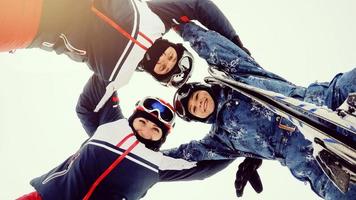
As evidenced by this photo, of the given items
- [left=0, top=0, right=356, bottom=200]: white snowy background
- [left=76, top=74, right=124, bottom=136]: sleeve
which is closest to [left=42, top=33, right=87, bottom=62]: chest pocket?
[left=76, top=74, right=124, bottom=136]: sleeve

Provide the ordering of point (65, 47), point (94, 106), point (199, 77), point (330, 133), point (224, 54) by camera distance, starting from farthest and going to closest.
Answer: point (199, 77) → point (94, 106) → point (224, 54) → point (65, 47) → point (330, 133)

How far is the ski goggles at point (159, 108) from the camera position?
1777 mm

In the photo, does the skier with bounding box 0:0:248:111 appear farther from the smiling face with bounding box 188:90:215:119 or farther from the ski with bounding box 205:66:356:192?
the ski with bounding box 205:66:356:192

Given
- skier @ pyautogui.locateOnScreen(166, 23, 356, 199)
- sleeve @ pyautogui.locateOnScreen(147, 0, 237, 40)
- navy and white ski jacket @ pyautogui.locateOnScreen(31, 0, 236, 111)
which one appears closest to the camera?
skier @ pyautogui.locateOnScreen(166, 23, 356, 199)

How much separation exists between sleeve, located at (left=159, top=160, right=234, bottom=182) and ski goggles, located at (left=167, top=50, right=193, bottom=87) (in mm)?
417

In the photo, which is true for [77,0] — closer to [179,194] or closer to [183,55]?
[183,55]

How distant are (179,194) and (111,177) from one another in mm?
2494

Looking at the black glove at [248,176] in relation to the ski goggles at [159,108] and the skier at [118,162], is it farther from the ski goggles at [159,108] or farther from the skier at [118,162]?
the ski goggles at [159,108]

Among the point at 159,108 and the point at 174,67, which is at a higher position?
the point at 174,67

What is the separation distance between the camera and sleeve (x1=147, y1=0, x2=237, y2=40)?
1.84 meters

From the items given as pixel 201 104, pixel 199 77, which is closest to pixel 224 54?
pixel 201 104

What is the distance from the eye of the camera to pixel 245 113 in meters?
1.61

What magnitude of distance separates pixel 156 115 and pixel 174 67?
25cm

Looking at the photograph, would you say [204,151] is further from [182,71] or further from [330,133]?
[330,133]
